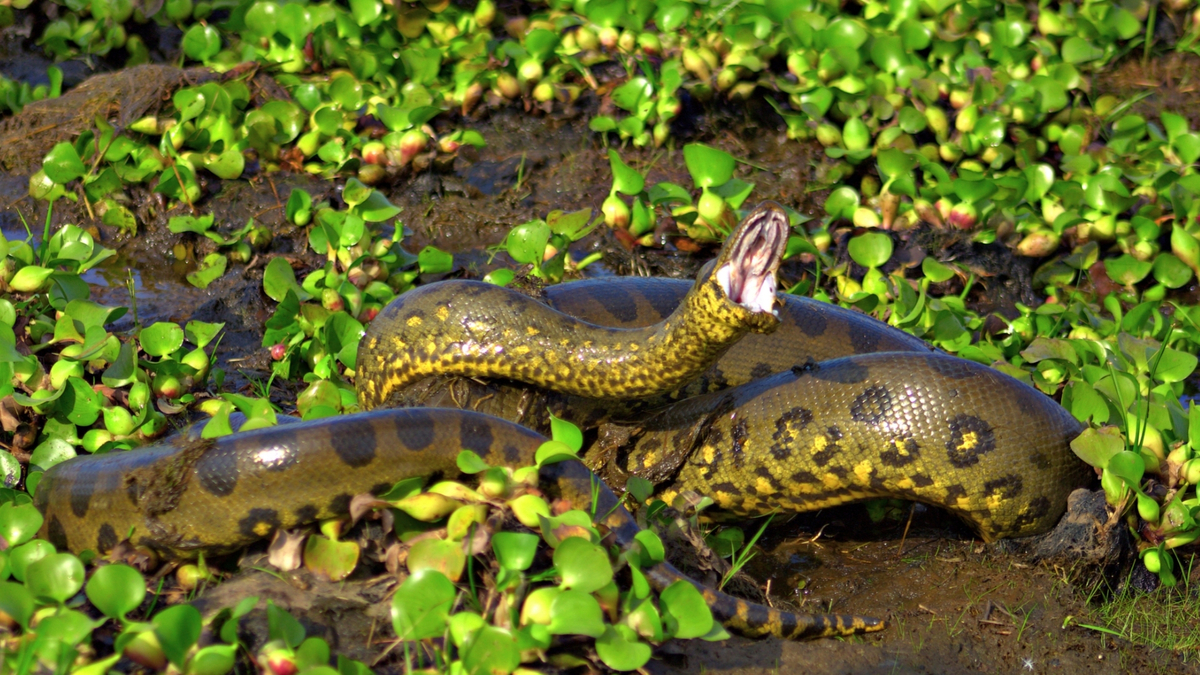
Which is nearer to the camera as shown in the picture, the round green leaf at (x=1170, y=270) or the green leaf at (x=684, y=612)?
the green leaf at (x=684, y=612)

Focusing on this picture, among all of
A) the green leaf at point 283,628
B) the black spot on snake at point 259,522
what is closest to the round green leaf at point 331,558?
the black spot on snake at point 259,522

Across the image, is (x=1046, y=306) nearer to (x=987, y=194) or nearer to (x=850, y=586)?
(x=987, y=194)

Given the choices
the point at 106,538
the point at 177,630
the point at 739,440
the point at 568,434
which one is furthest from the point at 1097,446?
the point at 106,538

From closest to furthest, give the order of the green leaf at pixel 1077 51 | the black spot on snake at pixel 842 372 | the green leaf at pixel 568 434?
the green leaf at pixel 568 434, the black spot on snake at pixel 842 372, the green leaf at pixel 1077 51

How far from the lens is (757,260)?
151 inches

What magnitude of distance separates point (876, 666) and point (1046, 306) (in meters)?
2.68

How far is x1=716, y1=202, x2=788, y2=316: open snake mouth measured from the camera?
375 centimetres

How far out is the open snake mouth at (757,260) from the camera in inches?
147

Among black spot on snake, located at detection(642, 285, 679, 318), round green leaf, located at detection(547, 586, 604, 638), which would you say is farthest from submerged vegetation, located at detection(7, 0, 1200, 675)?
black spot on snake, located at detection(642, 285, 679, 318)

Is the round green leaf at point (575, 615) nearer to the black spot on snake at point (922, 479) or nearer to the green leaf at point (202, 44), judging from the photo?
the black spot on snake at point (922, 479)

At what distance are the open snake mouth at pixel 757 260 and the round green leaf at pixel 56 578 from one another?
2063mm

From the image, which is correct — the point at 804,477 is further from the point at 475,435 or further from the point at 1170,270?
the point at 1170,270

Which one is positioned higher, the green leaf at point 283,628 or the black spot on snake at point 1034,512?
the green leaf at point 283,628

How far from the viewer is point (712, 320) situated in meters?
3.83
